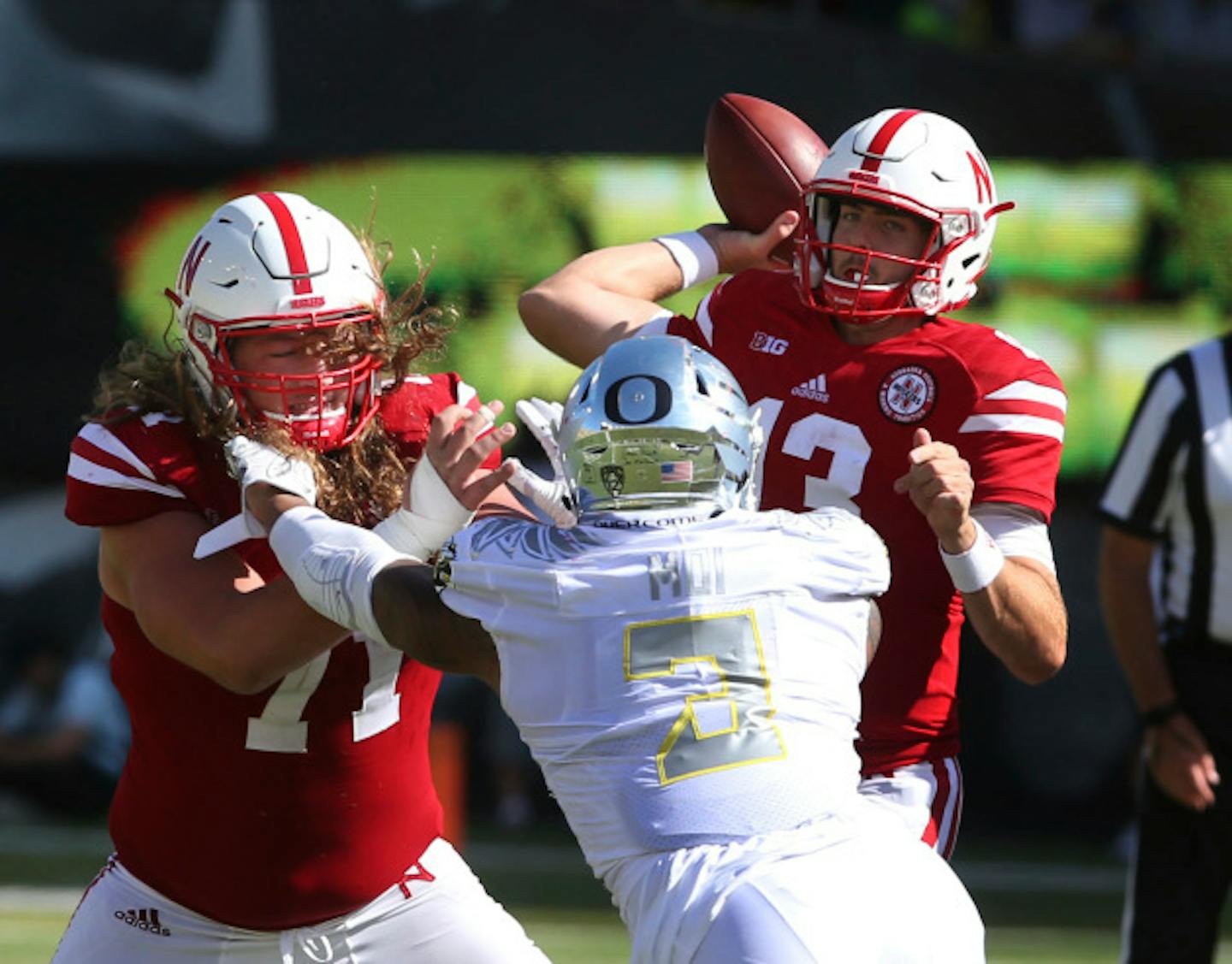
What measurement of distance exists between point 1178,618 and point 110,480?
2620 millimetres

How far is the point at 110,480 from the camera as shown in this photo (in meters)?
3.11

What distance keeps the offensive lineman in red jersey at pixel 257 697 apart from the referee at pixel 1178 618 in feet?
5.98

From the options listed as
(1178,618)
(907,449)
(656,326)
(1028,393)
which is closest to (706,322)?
(656,326)

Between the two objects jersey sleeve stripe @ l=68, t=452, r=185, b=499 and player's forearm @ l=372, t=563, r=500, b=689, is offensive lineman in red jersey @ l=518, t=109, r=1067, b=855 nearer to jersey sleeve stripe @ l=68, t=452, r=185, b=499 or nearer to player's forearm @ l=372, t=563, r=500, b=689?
player's forearm @ l=372, t=563, r=500, b=689

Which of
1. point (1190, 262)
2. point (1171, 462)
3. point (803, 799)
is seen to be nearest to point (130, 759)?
point (803, 799)

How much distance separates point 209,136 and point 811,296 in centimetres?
641

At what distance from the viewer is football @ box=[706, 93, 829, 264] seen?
155 inches

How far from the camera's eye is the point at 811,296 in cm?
342

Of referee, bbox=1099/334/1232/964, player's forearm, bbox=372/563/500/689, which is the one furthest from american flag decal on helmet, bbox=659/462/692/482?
referee, bbox=1099/334/1232/964

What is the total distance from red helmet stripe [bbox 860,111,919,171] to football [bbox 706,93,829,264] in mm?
445

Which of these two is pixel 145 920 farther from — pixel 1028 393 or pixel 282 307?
pixel 1028 393

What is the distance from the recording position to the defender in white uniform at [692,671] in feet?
8.27

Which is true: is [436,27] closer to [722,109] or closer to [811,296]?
[722,109]

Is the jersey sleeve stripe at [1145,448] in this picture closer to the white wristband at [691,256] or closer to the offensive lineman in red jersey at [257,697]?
the white wristband at [691,256]
